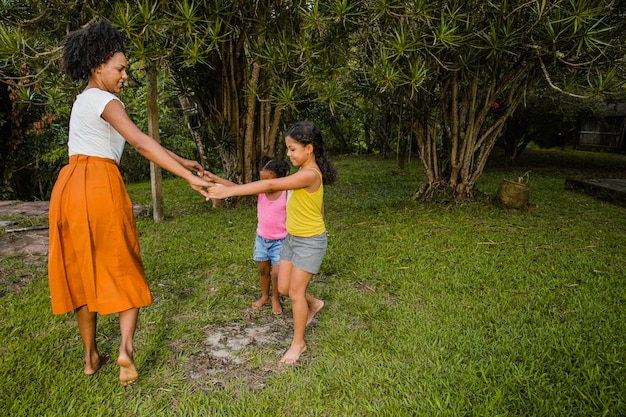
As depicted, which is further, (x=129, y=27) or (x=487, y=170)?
(x=487, y=170)

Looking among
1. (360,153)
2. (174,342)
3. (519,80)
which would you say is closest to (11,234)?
(174,342)

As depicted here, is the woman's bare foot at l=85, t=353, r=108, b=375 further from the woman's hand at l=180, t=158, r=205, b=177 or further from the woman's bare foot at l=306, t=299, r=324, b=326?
the woman's bare foot at l=306, t=299, r=324, b=326

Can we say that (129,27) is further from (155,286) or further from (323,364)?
(323,364)

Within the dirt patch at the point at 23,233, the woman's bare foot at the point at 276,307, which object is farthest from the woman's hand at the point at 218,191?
the dirt patch at the point at 23,233

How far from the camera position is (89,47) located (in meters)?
1.95

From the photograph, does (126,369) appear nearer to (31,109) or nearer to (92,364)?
(92,364)

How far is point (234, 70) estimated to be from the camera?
604cm

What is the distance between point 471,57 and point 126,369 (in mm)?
4647

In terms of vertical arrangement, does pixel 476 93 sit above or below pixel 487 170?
above

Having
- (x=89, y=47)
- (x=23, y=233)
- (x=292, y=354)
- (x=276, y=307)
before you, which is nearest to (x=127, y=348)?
(x=292, y=354)

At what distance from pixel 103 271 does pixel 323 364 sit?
1287mm

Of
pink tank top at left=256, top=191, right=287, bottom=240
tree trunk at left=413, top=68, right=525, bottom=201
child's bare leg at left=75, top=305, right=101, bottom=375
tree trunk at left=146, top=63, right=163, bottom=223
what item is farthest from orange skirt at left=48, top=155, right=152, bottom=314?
tree trunk at left=413, top=68, right=525, bottom=201

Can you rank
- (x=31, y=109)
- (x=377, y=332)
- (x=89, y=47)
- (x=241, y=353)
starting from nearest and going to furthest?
(x=89, y=47) < (x=241, y=353) < (x=377, y=332) < (x=31, y=109)

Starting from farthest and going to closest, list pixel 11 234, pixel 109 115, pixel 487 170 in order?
pixel 487 170 < pixel 11 234 < pixel 109 115
